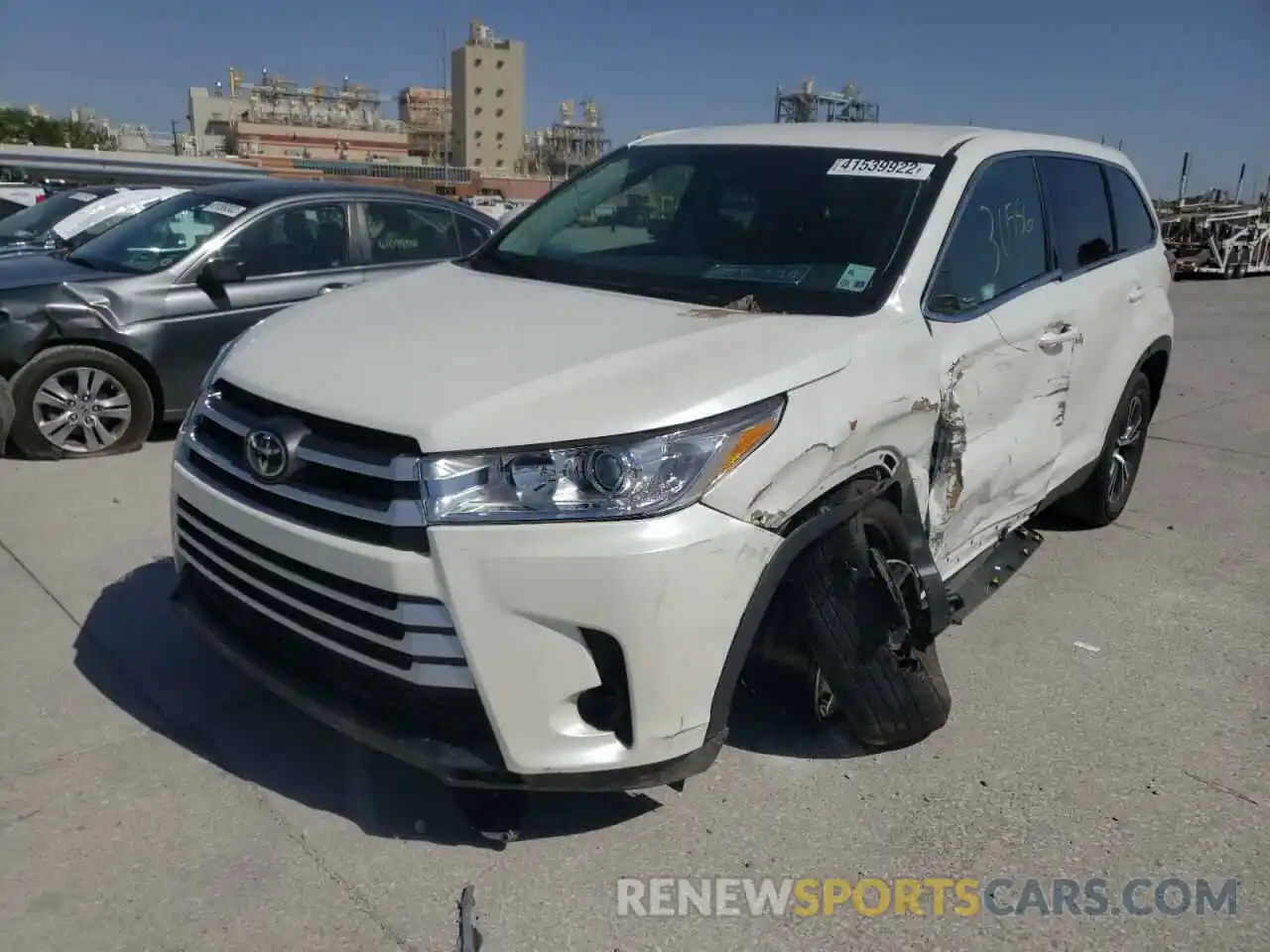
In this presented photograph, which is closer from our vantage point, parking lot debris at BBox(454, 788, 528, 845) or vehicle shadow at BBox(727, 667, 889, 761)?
parking lot debris at BBox(454, 788, 528, 845)

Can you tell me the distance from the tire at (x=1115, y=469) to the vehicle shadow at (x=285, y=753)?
3231 millimetres

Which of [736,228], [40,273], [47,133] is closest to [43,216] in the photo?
[40,273]

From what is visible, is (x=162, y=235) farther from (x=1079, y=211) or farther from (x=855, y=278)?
(x=1079, y=211)

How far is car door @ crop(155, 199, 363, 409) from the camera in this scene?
20.5 ft

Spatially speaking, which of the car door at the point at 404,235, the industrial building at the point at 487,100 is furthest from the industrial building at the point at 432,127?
the car door at the point at 404,235

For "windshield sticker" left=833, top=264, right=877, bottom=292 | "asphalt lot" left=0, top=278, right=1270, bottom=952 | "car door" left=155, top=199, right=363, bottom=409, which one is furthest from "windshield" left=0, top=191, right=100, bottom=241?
"windshield sticker" left=833, top=264, right=877, bottom=292

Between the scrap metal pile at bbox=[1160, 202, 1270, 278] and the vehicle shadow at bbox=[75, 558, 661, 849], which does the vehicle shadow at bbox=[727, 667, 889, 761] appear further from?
the scrap metal pile at bbox=[1160, 202, 1270, 278]

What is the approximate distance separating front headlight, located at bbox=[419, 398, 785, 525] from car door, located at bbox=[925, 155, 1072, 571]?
47.7 inches

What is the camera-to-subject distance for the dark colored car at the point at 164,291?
591 centimetres

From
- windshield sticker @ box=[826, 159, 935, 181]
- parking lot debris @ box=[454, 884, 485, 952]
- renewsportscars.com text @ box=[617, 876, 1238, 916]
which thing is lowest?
renewsportscars.com text @ box=[617, 876, 1238, 916]

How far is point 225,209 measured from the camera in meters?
6.68

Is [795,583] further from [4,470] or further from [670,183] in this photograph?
[4,470]

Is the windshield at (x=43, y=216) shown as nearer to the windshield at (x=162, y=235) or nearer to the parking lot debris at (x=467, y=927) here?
the windshield at (x=162, y=235)

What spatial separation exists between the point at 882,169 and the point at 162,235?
499 cm
